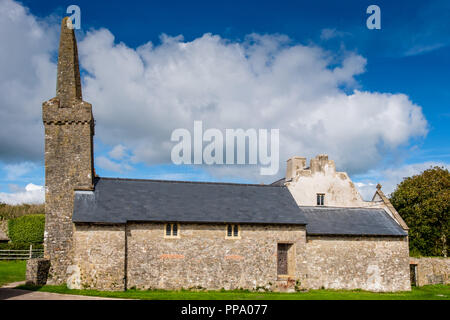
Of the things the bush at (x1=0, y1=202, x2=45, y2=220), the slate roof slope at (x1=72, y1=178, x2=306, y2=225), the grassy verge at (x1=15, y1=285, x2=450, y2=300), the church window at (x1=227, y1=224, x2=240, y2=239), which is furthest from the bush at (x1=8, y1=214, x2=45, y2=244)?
the church window at (x1=227, y1=224, x2=240, y2=239)

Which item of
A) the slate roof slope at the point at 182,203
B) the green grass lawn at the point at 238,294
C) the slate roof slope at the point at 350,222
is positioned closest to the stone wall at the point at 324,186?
the slate roof slope at the point at 350,222

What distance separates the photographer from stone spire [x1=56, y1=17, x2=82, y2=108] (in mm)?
27422

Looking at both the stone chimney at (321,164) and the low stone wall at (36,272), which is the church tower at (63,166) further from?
the stone chimney at (321,164)

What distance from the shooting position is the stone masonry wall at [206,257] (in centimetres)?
2459

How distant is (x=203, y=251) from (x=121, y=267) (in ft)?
15.5

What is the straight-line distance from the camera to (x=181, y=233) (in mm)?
25422

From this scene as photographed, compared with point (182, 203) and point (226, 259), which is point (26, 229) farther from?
point (226, 259)

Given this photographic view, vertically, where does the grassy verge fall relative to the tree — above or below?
below

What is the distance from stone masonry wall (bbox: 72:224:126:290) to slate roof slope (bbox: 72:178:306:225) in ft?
2.23

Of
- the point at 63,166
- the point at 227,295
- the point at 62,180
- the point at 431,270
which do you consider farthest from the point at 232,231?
the point at 431,270

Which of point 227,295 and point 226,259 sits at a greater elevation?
point 226,259

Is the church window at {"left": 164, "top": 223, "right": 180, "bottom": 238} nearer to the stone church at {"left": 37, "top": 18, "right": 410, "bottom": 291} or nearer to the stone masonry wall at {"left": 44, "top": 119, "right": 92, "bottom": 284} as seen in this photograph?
the stone church at {"left": 37, "top": 18, "right": 410, "bottom": 291}

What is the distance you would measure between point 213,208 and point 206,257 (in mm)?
3153
